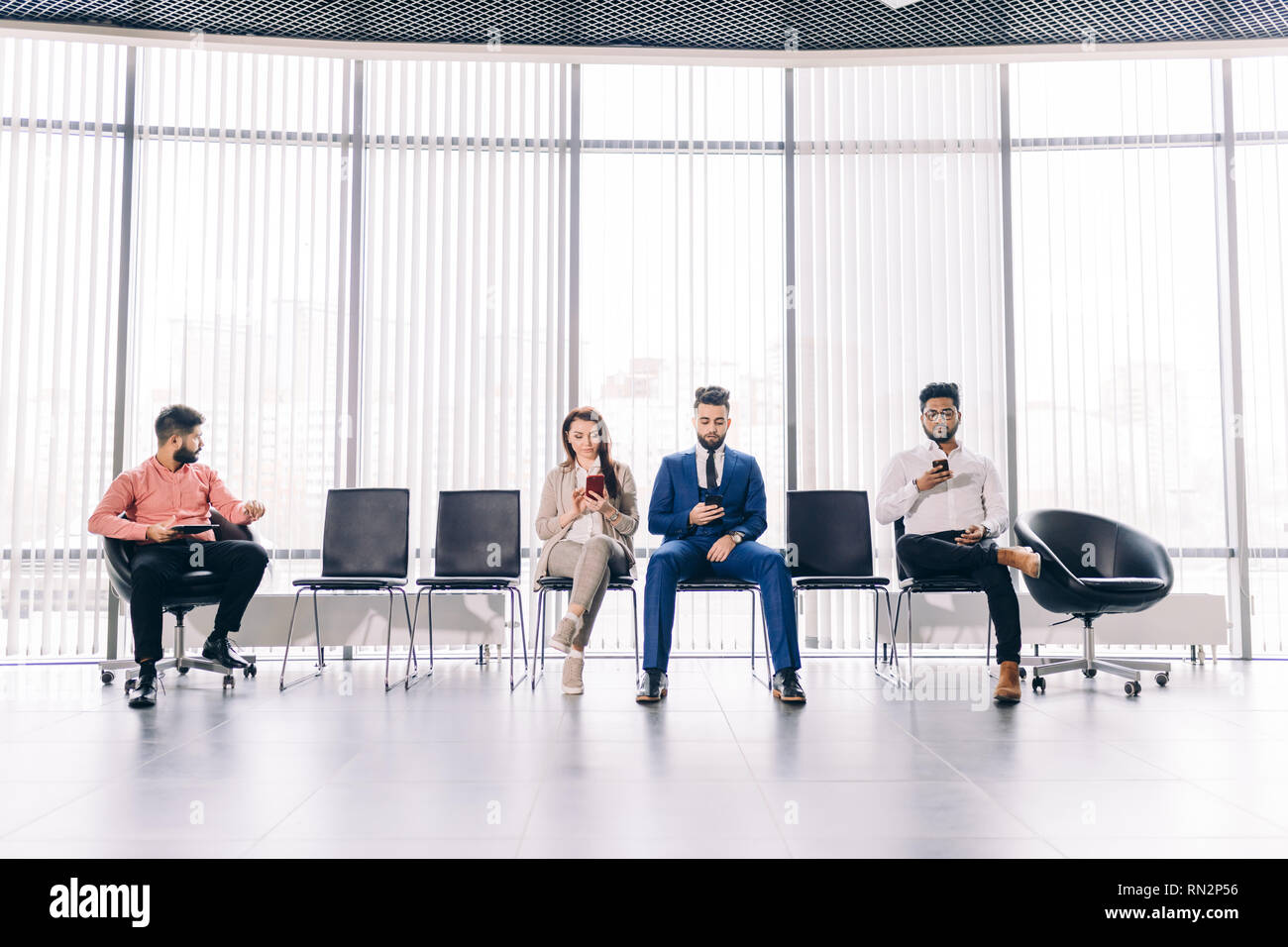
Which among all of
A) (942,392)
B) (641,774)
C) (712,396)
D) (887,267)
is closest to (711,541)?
(712,396)

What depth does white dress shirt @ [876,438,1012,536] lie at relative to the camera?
411 cm

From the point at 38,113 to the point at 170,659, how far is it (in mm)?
3204

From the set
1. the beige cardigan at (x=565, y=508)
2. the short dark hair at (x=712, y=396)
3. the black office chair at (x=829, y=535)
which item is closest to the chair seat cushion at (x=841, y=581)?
the black office chair at (x=829, y=535)

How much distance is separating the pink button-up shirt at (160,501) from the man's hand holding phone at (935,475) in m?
3.17

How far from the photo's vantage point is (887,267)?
17.5 ft

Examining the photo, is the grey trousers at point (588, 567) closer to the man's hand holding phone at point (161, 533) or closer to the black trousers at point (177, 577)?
the black trousers at point (177, 577)

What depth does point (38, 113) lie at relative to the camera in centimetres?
505

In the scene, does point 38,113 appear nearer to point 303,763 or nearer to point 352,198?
point 352,198

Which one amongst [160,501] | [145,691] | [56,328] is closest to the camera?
[145,691]

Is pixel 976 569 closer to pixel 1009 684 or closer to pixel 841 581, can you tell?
pixel 1009 684

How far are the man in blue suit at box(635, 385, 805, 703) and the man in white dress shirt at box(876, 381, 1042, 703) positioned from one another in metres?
0.66

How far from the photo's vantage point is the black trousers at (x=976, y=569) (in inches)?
148

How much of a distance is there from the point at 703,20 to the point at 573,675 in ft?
11.5
